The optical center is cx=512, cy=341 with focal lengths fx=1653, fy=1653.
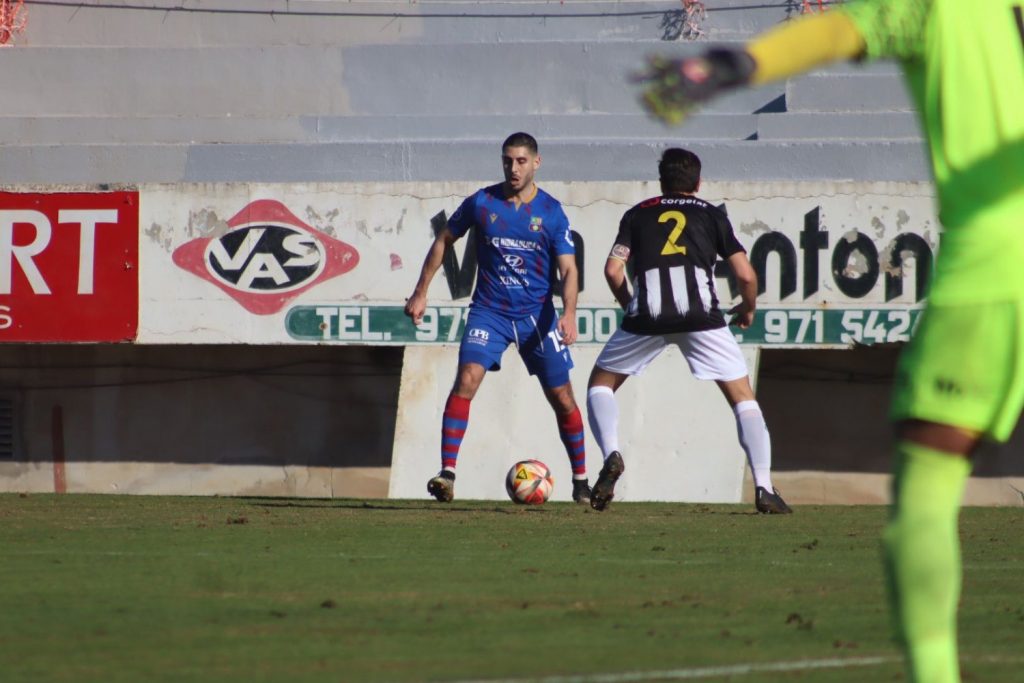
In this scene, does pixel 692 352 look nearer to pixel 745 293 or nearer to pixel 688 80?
pixel 745 293

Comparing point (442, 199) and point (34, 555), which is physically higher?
point (442, 199)

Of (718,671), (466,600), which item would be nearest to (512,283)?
(466,600)

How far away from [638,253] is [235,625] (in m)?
5.39

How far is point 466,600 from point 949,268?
271cm

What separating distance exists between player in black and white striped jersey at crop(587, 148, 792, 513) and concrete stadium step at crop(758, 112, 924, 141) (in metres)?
6.15

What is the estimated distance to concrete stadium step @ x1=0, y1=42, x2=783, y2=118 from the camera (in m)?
17.7

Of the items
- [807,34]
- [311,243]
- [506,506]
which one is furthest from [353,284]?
[807,34]

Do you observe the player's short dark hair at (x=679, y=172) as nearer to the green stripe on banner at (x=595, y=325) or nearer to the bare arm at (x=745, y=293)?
the bare arm at (x=745, y=293)

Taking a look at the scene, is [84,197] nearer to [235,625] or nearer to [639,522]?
[639,522]

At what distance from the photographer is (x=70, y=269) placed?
1383 centimetres

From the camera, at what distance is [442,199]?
1375 centimetres

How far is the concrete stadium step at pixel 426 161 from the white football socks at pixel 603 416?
16.6ft

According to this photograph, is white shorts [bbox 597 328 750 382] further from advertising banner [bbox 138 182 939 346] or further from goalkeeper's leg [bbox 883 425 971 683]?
goalkeeper's leg [bbox 883 425 971 683]

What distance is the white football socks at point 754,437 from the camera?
9898 millimetres
